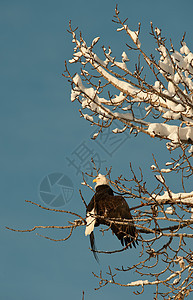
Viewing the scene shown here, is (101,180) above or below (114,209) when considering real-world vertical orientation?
above

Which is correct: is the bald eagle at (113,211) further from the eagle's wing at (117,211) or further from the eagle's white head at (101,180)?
the eagle's white head at (101,180)

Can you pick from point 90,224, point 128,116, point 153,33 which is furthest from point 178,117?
point 90,224

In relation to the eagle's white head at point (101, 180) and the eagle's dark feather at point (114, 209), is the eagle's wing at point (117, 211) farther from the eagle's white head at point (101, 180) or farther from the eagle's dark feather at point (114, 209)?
the eagle's white head at point (101, 180)

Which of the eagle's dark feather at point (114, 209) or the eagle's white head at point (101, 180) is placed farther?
the eagle's white head at point (101, 180)

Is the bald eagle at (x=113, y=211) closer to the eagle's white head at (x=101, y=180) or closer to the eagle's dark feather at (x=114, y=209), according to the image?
the eagle's dark feather at (x=114, y=209)

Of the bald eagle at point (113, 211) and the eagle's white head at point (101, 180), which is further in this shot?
the eagle's white head at point (101, 180)

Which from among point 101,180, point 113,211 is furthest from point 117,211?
point 101,180

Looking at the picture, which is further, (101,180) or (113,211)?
(101,180)

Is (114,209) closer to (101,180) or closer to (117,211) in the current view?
(117,211)

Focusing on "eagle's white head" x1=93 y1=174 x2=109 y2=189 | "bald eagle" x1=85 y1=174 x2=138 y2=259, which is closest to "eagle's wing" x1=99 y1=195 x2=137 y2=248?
"bald eagle" x1=85 y1=174 x2=138 y2=259

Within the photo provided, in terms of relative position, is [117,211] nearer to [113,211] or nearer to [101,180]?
[113,211]

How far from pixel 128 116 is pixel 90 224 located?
209 centimetres

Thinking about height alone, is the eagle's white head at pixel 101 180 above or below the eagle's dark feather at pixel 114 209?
above

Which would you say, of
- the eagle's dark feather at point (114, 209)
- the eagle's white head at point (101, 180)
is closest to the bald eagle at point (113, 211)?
the eagle's dark feather at point (114, 209)
